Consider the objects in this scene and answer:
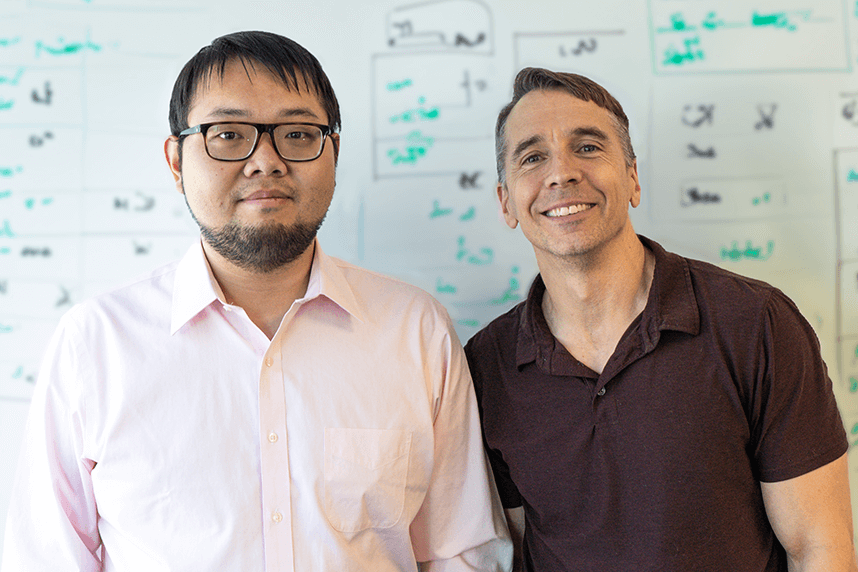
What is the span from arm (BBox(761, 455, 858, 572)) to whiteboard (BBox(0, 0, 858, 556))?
0.56m

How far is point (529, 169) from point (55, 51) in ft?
4.15

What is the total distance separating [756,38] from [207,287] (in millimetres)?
1496

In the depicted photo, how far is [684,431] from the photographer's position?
1204 mm

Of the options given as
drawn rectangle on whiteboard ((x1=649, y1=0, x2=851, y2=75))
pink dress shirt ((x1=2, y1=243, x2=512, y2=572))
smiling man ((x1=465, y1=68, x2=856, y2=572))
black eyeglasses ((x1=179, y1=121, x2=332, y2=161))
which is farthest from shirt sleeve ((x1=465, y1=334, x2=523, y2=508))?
drawn rectangle on whiteboard ((x1=649, y1=0, x2=851, y2=75))

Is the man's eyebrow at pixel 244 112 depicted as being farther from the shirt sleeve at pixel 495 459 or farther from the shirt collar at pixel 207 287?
the shirt sleeve at pixel 495 459

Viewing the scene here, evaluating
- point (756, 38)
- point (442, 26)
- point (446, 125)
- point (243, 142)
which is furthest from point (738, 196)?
point (243, 142)

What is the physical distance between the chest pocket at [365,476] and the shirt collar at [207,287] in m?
0.26

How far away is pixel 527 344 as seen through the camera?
1375mm

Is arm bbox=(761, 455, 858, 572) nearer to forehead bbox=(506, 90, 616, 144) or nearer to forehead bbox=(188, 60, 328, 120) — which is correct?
forehead bbox=(506, 90, 616, 144)

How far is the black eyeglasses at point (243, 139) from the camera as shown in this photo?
122 centimetres

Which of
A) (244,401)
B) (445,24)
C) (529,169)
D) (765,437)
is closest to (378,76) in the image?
(445,24)

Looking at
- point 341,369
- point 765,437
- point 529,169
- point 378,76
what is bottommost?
point 765,437

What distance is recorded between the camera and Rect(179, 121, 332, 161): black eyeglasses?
1.22m

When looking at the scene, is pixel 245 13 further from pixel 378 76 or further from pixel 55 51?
pixel 55 51
